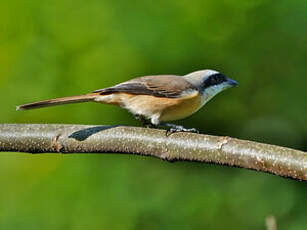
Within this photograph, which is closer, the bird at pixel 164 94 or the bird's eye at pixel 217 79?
the bird at pixel 164 94

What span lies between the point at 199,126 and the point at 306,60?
118 cm

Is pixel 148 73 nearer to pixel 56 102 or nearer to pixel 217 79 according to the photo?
pixel 217 79

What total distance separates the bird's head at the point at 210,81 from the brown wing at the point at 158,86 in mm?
111

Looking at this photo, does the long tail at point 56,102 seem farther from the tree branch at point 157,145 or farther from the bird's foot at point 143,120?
the bird's foot at point 143,120

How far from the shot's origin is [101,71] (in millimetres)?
4680

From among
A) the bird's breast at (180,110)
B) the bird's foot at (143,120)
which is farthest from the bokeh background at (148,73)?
the bird's breast at (180,110)

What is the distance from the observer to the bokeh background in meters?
4.62

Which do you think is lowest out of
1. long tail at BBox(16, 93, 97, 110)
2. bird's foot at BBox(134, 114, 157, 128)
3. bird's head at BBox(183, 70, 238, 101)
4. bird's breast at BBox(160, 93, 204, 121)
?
bird's foot at BBox(134, 114, 157, 128)

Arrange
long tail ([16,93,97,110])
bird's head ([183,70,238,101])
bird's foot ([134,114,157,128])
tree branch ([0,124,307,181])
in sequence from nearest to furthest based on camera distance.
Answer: tree branch ([0,124,307,181]) < long tail ([16,93,97,110]) < bird's foot ([134,114,157,128]) < bird's head ([183,70,238,101])

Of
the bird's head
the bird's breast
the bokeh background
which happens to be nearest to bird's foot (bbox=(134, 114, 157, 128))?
the bird's breast

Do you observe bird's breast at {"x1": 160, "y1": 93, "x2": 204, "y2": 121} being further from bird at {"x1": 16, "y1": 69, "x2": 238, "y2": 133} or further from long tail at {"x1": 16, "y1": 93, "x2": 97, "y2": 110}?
long tail at {"x1": 16, "y1": 93, "x2": 97, "y2": 110}

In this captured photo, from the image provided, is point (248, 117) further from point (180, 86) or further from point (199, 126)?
point (180, 86)

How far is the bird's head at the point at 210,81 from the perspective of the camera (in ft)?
14.9

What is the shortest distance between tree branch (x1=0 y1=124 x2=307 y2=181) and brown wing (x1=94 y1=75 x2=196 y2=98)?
1.37 m
